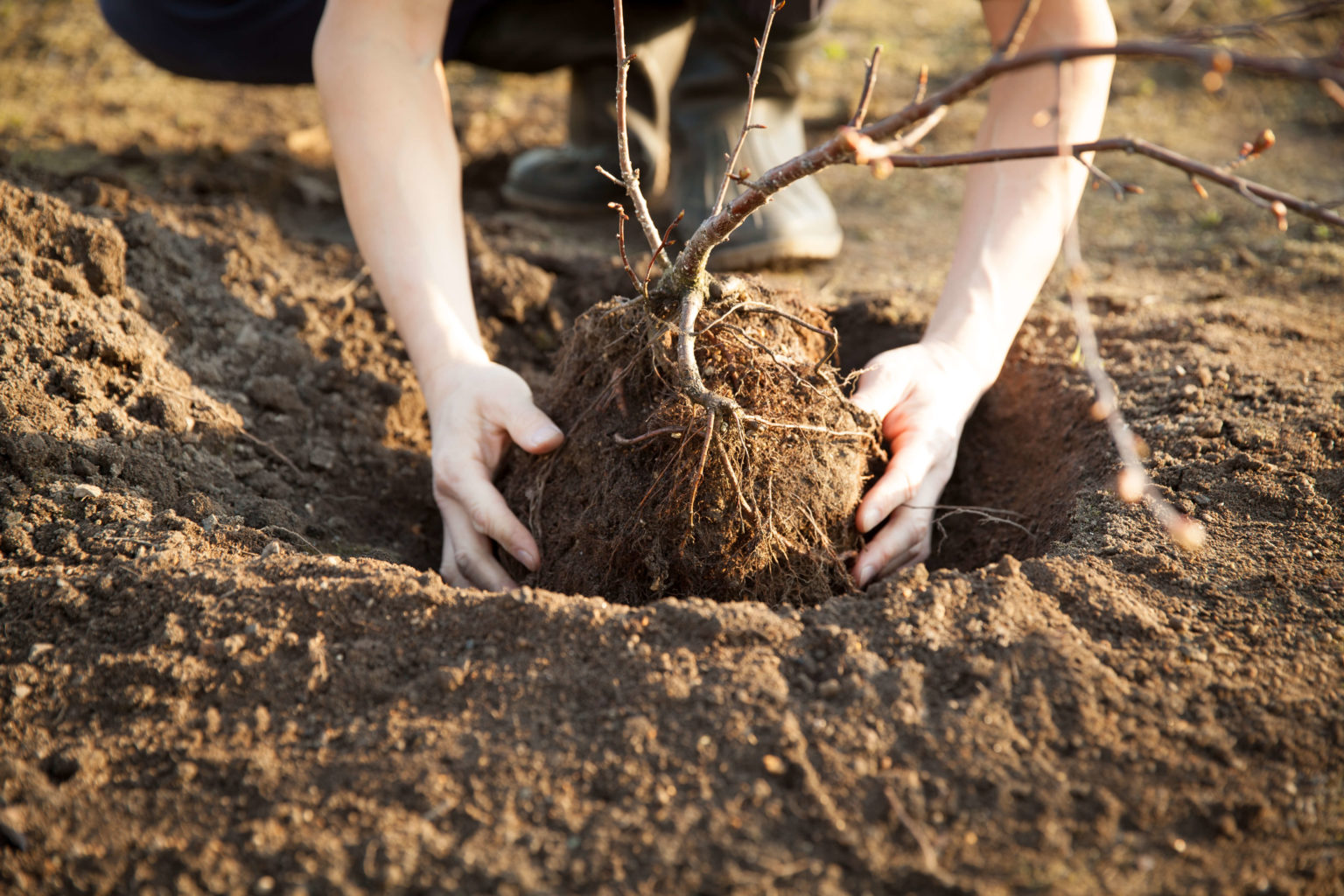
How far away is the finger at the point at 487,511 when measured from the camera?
1.71 m

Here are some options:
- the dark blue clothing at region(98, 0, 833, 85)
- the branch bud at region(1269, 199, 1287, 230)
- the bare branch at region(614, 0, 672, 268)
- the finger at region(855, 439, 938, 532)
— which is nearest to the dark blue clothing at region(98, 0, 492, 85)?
the dark blue clothing at region(98, 0, 833, 85)

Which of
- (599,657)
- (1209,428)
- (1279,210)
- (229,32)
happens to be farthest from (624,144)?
(229,32)

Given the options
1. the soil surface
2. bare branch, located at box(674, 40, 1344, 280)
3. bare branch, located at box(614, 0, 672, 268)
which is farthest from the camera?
bare branch, located at box(614, 0, 672, 268)

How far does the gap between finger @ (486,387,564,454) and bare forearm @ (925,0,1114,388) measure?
0.88m

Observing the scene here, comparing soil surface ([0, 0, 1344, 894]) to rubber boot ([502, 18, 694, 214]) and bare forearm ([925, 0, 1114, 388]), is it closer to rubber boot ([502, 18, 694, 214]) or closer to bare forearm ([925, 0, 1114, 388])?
bare forearm ([925, 0, 1114, 388])

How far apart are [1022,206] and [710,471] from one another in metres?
1.02

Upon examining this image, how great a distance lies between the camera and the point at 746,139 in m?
3.04

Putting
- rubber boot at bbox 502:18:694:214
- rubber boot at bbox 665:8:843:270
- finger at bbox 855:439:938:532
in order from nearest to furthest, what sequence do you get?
1. finger at bbox 855:439:938:532
2. rubber boot at bbox 665:8:843:270
3. rubber boot at bbox 502:18:694:214

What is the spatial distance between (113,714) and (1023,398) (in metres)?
1.95

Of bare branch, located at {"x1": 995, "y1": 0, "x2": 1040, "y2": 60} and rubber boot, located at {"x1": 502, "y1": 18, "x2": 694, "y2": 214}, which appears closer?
bare branch, located at {"x1": 995, "y1": 0, "x2": 1040, "y2": 60}

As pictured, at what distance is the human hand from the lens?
1715 millimetres

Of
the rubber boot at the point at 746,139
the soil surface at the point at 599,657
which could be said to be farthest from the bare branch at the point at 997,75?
the rubber boot at the point at 746,139

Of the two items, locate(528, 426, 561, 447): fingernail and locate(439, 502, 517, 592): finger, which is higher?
locate(528, 426, 561, 447): fingernail

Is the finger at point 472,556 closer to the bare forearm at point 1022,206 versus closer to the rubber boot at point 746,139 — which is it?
the bare forearm at point 1022,206
